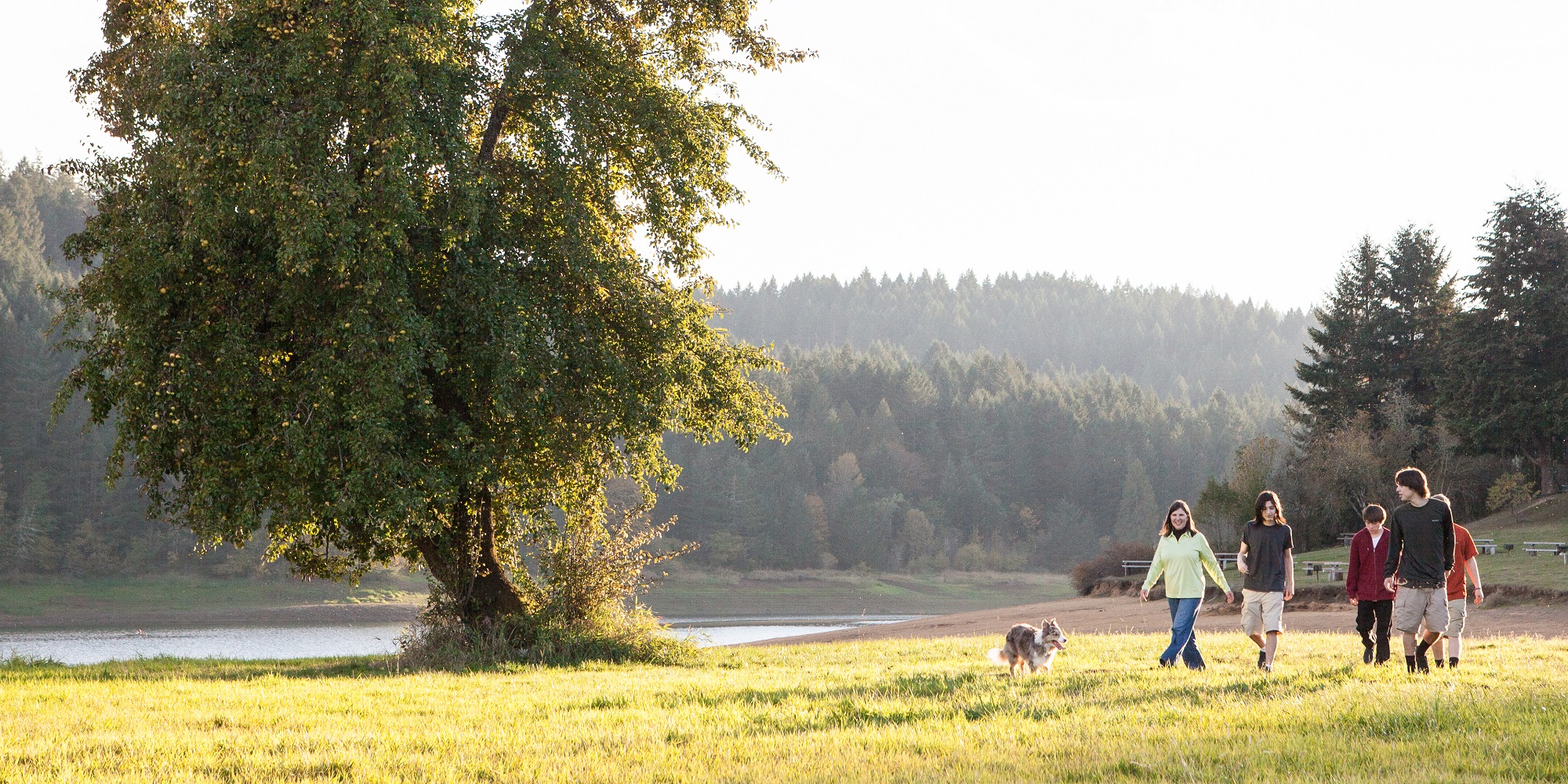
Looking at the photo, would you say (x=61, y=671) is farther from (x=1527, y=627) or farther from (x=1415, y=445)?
(x=1415, y=445)

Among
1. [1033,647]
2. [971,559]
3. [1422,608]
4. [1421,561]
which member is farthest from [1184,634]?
[971,559]

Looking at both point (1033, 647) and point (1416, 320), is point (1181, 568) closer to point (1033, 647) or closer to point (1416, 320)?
point (1033, 647)

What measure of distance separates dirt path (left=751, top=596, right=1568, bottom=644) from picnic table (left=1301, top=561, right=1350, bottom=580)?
17.4 ft

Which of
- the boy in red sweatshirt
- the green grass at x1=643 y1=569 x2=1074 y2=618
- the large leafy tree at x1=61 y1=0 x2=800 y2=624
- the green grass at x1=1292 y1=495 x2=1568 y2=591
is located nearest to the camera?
the boy in red sweatshirt

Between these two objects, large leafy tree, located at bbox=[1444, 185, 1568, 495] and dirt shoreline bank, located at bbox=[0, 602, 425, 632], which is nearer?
large leafy tree, located at bbox=[1444, 185, 1568, 495]

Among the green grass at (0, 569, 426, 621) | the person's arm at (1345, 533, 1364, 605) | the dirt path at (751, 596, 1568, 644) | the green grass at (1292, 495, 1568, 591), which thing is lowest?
the green grass at (0, 569, 426, 621)

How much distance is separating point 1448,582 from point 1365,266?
52.3 metres

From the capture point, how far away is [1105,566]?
47.5 metres

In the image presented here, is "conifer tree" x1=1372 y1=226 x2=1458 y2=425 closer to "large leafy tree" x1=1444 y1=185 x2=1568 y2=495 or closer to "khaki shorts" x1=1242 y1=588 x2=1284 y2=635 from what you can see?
"large leafy tree" x1=1444 y1=185 x2=1568 y2=495

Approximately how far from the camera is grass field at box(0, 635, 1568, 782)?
646cm

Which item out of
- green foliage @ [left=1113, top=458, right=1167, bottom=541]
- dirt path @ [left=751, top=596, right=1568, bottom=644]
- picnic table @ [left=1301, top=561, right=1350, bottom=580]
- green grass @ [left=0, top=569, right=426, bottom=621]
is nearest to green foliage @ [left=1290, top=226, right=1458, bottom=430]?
picnic table @ [left=1301, top=561, right=1350, bottom=580]

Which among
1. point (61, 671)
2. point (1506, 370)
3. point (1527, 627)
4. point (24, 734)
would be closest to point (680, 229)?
point (61, 671)

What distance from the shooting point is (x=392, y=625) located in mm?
56625

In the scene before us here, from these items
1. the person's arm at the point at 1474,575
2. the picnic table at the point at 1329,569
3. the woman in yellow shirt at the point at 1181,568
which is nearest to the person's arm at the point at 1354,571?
the person's arm at the point at 1474,575
